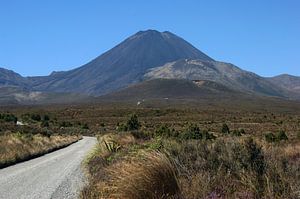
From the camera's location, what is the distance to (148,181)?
9.20m

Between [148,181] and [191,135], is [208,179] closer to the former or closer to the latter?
[148,181]

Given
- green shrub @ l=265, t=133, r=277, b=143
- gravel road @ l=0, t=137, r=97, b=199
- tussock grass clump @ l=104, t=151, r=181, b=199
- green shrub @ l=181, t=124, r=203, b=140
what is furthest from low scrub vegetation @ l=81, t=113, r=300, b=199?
green shrub @ l=265, t=133, r=277, b=143

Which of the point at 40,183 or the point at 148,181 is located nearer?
the point at 148,181

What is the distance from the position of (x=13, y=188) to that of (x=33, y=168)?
8.00m

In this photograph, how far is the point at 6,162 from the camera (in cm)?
2819

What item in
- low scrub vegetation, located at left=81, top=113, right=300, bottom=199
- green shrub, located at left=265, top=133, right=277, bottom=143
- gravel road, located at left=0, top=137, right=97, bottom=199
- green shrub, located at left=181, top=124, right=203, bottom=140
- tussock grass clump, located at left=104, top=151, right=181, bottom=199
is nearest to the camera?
low scrub vegetation, located at left=81, top=113, right=300, bottom=199

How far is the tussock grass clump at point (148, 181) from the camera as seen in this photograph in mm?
9117

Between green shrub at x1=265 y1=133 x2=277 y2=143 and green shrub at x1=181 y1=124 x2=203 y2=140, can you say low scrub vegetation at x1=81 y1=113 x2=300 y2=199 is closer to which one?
green shrub at x1=181 y1=124 x2=203 y2=140

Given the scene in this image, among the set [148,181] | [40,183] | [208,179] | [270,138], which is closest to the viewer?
[148,181]

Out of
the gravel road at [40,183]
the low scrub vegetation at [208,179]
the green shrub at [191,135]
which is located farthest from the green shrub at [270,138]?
the low scrub vegetation at [208,179]

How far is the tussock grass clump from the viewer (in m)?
9.12

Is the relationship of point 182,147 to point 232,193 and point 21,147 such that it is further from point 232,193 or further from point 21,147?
point 21,147

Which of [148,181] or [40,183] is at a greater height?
[148,181]

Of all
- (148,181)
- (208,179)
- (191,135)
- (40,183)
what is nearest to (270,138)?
(191,135)
